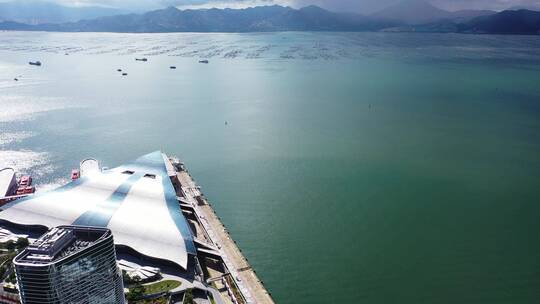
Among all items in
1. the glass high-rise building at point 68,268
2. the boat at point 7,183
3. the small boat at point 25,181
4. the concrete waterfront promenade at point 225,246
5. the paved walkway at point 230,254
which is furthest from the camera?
the small boat at point 25,181

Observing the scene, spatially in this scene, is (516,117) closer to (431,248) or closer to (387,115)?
(387,115)

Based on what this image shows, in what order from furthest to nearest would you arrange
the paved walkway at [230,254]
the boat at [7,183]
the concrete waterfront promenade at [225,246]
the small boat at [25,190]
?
the small boat at [25,190] → the boat at [7,183] → the concrete waterfront promenade at [225,246] → the paved walkway at [230,254]

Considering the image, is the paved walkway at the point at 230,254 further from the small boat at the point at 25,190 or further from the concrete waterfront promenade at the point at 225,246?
the small boat at the point at 25,190

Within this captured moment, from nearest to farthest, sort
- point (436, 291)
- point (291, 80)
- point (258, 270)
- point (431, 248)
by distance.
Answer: point (436, 291), point (258, 270), point (431, 248), point (291, 80)

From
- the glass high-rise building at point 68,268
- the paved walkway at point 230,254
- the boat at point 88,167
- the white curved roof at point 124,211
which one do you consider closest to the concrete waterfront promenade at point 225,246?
the paved walkway at point 230,254

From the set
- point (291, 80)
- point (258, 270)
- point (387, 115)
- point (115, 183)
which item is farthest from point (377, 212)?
point (291, 80)

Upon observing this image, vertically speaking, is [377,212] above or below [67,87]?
below
